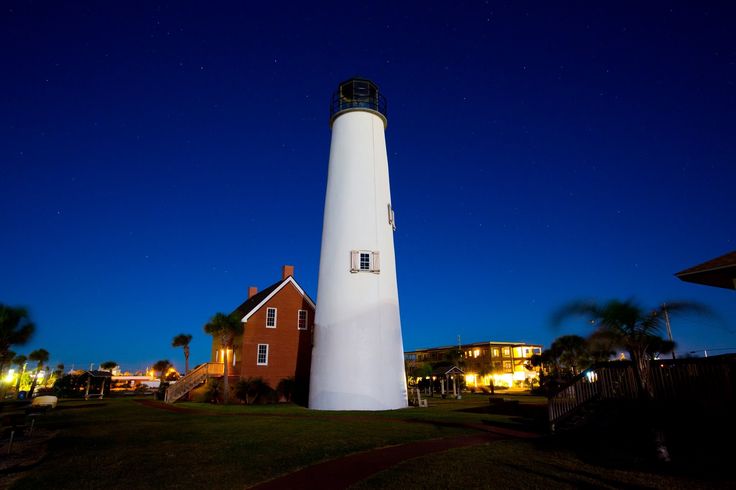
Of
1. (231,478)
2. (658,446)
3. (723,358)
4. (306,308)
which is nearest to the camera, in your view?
(231,478)

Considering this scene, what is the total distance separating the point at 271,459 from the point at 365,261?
14524 mm

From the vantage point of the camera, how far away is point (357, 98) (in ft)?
90.3

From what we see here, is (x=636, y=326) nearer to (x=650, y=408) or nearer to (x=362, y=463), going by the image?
(x=650, y=408)

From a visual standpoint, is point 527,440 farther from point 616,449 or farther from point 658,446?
point 658,446

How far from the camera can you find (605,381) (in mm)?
13398

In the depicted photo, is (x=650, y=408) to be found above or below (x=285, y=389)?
above

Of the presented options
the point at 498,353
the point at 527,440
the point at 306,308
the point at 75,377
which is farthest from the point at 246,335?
the point at 498,353

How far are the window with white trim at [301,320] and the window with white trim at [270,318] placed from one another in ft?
6.33

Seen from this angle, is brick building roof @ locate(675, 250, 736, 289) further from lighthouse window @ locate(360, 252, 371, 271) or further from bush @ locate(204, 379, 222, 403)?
bush @ locate(204, 379, 222, 403)

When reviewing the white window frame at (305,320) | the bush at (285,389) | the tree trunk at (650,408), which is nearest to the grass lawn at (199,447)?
the tree trunk at (650,408)

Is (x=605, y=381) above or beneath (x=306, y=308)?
beneath

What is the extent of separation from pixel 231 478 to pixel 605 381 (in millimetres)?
11268

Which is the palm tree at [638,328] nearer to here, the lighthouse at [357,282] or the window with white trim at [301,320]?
the lighthouse at [357,282]

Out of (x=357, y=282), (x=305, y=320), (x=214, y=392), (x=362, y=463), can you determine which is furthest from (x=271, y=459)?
(x=305, y=320)
